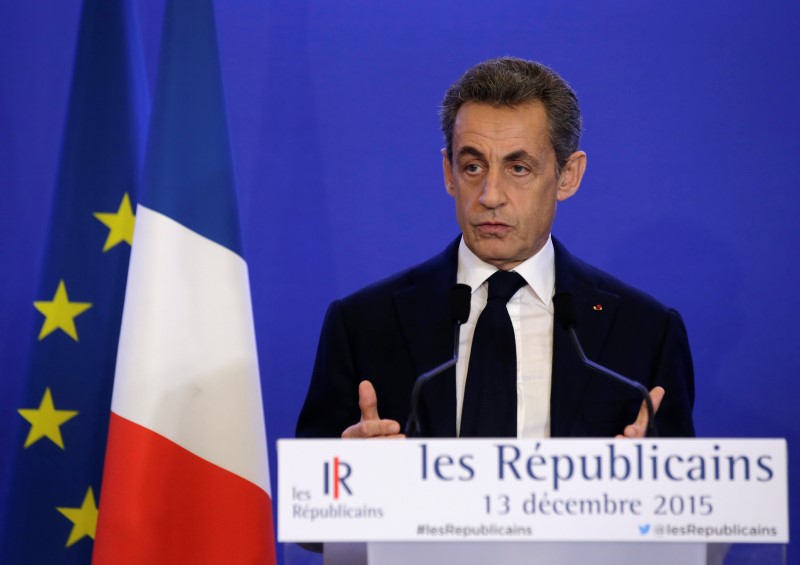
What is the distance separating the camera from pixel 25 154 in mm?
2947

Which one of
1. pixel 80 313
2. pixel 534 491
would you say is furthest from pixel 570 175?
pixel 80 313

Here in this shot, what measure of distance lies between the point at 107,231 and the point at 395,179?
2.82 ft

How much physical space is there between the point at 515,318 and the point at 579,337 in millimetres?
140

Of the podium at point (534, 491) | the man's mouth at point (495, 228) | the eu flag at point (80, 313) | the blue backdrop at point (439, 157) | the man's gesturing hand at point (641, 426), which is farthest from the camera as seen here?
the blue backdrop at point (439, 157)

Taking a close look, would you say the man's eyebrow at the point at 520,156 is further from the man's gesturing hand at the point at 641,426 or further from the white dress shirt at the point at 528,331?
the man's gesturing hand at the point at 641,426

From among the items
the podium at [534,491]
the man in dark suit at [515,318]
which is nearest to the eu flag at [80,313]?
the man in dark suit at [515,318]

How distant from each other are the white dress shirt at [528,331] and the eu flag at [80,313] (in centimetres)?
95

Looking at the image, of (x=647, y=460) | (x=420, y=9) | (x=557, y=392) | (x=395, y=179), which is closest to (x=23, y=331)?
(x=395, y=179)

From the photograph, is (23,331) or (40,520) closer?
(40,520)

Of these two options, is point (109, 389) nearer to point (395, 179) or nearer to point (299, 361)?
point (299, 361)

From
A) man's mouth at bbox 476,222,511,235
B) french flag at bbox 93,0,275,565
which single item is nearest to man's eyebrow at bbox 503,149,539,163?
man's mouth at bbox 476,222,511,235

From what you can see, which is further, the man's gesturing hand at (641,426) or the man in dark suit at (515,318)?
the man in dark suit at (515,318)

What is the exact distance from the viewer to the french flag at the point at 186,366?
2332 millimetres

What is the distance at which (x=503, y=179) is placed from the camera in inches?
→ 82.5
